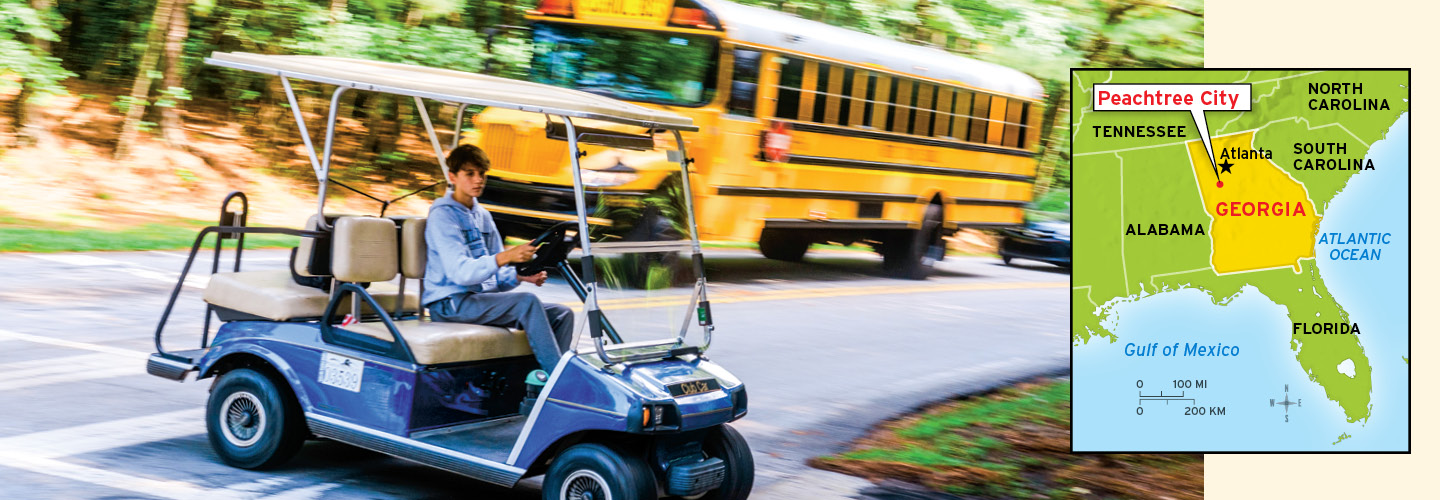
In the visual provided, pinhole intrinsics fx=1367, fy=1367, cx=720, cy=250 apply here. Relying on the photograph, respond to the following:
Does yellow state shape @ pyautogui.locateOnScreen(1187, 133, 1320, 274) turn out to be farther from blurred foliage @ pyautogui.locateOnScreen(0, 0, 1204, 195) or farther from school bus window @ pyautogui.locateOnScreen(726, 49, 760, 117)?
blurred foliage @ pyautogui.locateOnScreen(0, 0, 1204, 195)

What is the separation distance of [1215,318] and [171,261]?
425 inches

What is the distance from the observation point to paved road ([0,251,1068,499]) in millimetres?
5973

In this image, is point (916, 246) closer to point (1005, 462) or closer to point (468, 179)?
point (1005, 462)

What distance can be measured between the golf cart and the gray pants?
0.07 metres

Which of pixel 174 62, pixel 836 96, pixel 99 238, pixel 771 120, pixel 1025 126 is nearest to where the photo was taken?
pixel 771 120

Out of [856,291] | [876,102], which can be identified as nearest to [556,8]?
[876,102]

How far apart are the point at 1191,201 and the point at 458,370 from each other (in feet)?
11.0

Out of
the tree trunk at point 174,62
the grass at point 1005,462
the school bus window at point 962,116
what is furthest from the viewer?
the tree trunk at point 174,62

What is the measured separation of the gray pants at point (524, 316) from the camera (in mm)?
5730

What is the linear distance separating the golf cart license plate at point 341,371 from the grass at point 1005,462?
2479 mm

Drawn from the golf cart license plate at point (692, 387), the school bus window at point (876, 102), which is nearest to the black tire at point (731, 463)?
the golf cart license plate at point (692, 387)

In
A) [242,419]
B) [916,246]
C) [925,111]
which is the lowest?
→ [242,419]

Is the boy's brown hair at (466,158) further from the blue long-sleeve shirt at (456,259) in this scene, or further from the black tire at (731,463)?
the black tire at (731,463)

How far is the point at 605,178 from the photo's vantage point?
577cm
